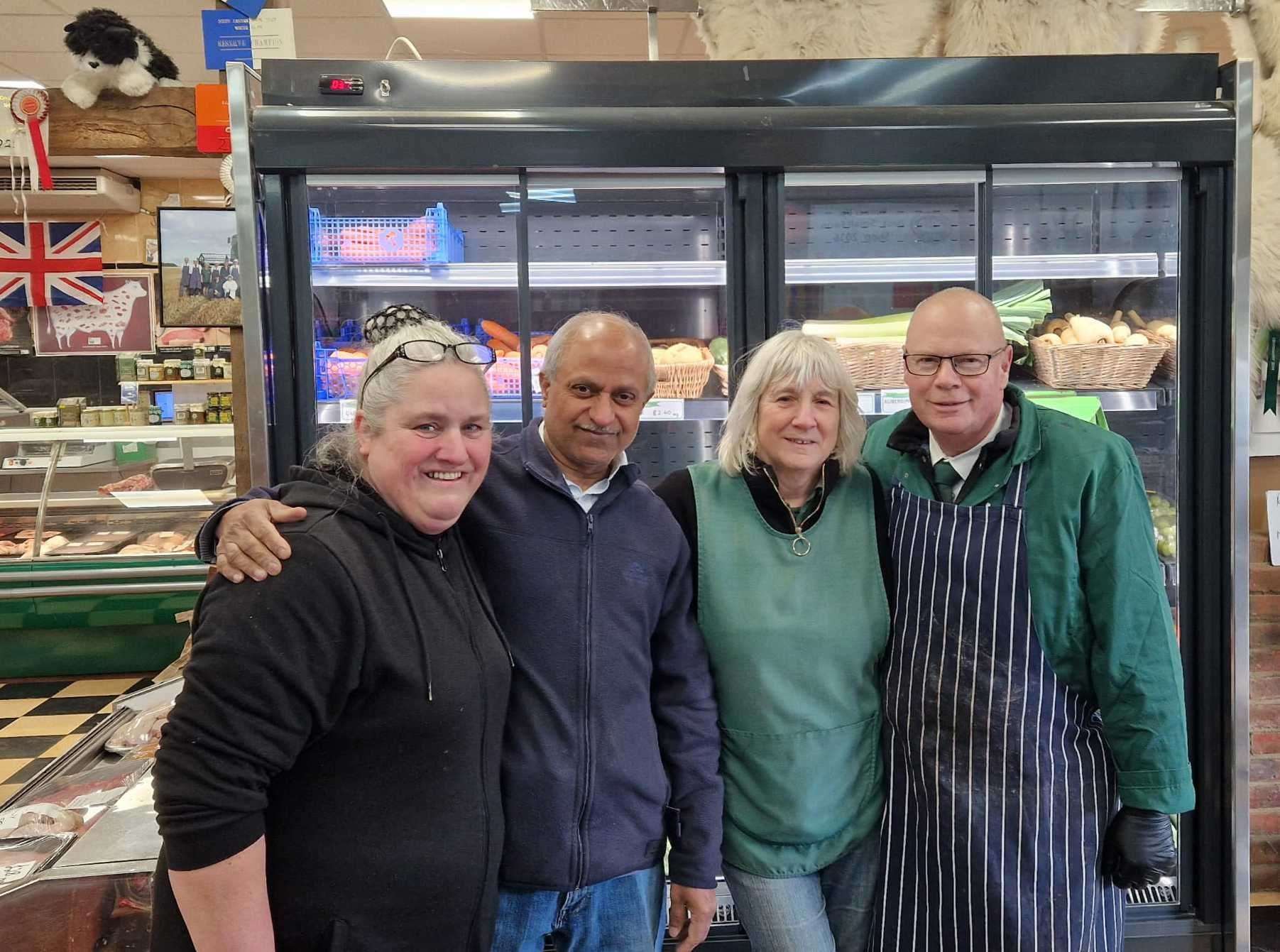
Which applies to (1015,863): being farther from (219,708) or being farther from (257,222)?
(257,222)

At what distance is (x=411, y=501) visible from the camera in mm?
1282

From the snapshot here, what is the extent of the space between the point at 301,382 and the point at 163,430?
3318 millimetres

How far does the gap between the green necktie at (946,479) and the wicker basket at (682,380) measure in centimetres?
96

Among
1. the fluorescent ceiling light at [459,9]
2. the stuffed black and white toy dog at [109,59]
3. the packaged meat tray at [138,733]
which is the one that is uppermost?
the fluorescent ceiling light at [459,9]

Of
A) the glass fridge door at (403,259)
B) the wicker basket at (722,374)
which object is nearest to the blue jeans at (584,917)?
the glass fridge door at (403,259)

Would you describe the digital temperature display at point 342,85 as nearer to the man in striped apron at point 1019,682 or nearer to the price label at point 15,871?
the man in striped apron at point 1019,682

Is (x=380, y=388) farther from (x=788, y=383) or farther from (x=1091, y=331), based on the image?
(x=1091, y=331)

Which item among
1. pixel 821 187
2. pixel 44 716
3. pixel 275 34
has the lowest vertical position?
pixel 44 716

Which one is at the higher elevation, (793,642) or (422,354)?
(422,354)

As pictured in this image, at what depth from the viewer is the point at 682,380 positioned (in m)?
2.62

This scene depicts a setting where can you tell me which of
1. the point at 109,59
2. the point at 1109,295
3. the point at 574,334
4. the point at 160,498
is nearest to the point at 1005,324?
the point at 1109,295

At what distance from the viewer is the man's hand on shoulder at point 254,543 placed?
116cm

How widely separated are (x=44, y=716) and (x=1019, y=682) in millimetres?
4885

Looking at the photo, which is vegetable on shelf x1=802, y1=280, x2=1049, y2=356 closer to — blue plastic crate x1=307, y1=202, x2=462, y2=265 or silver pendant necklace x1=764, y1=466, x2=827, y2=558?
silver pendant necklace x1=764, y1=466, x2=827, y2=558
